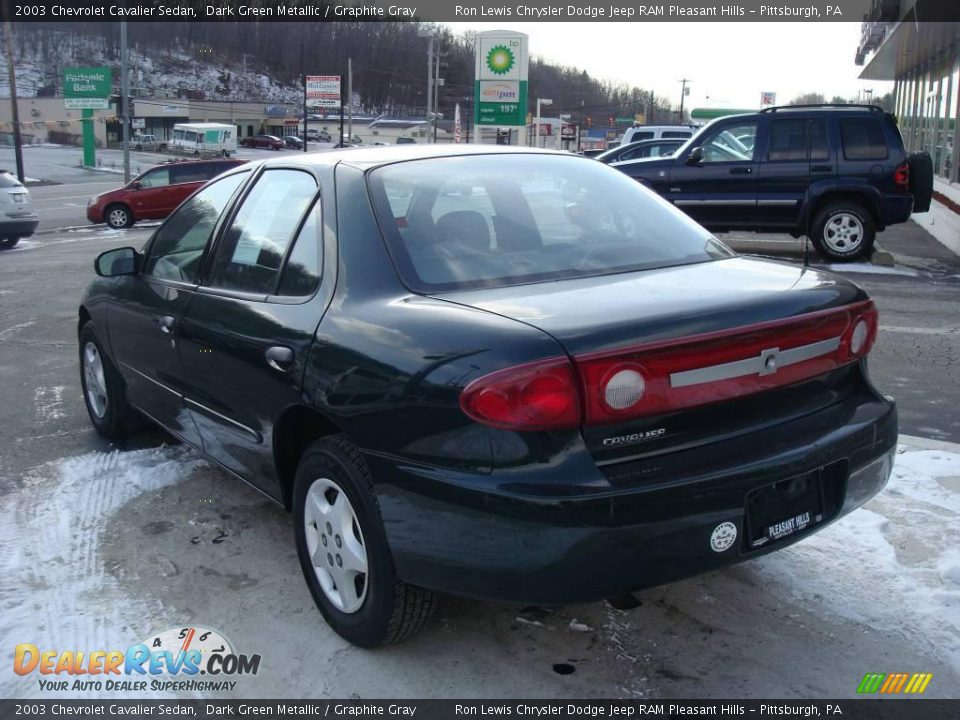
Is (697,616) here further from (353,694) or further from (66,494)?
(66,494)

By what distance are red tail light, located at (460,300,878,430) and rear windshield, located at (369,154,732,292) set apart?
0.63 meters

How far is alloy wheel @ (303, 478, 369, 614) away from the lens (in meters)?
2.91

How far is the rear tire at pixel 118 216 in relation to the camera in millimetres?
22266

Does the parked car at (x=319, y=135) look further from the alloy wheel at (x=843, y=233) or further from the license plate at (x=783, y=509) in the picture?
the license plate at (x=783, y=509)

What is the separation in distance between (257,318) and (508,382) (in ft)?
4.38

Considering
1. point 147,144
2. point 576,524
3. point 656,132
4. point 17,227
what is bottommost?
point 17,227

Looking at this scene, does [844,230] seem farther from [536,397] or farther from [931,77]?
[931,77]

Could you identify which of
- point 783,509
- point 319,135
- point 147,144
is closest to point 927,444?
point 783,509

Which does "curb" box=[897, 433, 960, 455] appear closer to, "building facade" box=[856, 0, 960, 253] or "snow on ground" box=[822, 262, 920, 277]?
"snow on ground" box=[822, 262, 920, 277]

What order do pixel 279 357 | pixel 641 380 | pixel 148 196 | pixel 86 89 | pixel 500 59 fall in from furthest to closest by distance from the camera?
pixel 86 89
pixel 500 59
pixel 148 196
pixel 279 357
pixel 641 380

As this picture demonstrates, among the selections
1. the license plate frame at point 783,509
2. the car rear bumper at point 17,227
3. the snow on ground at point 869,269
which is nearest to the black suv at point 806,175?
the snow on ground at point 869,269

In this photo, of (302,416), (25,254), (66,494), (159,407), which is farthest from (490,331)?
(25,254)

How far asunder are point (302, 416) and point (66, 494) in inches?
75.0

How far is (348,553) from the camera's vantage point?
293 cm
